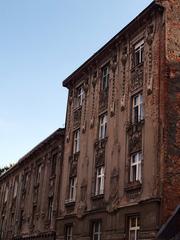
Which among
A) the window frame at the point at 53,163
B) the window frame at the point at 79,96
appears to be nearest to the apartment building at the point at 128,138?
the window frame at the point at 79,96

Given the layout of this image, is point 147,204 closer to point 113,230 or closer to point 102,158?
point 113,230

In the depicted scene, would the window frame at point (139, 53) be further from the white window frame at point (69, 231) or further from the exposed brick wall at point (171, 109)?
the white window frame at point (69, 231)

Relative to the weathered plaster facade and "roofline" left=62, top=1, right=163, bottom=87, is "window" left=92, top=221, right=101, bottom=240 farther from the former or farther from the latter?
"roofline" left=62, top=1, right=163, bottom=87

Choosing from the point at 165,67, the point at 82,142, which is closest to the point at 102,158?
the point at 82,142

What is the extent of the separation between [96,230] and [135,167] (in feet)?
14.4

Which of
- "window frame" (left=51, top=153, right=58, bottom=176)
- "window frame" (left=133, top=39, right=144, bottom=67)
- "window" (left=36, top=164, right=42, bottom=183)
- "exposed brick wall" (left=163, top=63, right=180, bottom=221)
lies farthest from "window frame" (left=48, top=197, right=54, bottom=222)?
"exposed brick wall" (left=163, top=63, right=180, bottom=221)

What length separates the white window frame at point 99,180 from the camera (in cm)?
2231

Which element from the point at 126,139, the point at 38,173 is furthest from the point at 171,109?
the point at 38,173

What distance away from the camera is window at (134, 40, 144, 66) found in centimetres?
2180

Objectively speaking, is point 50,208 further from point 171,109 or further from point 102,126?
point 171,109

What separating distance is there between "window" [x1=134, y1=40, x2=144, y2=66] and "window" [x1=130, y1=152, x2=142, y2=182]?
4985 mm

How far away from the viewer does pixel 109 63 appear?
2466 centimetres

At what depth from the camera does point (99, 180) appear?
22.8 metres

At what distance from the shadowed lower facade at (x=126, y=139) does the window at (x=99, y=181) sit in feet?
0.16
